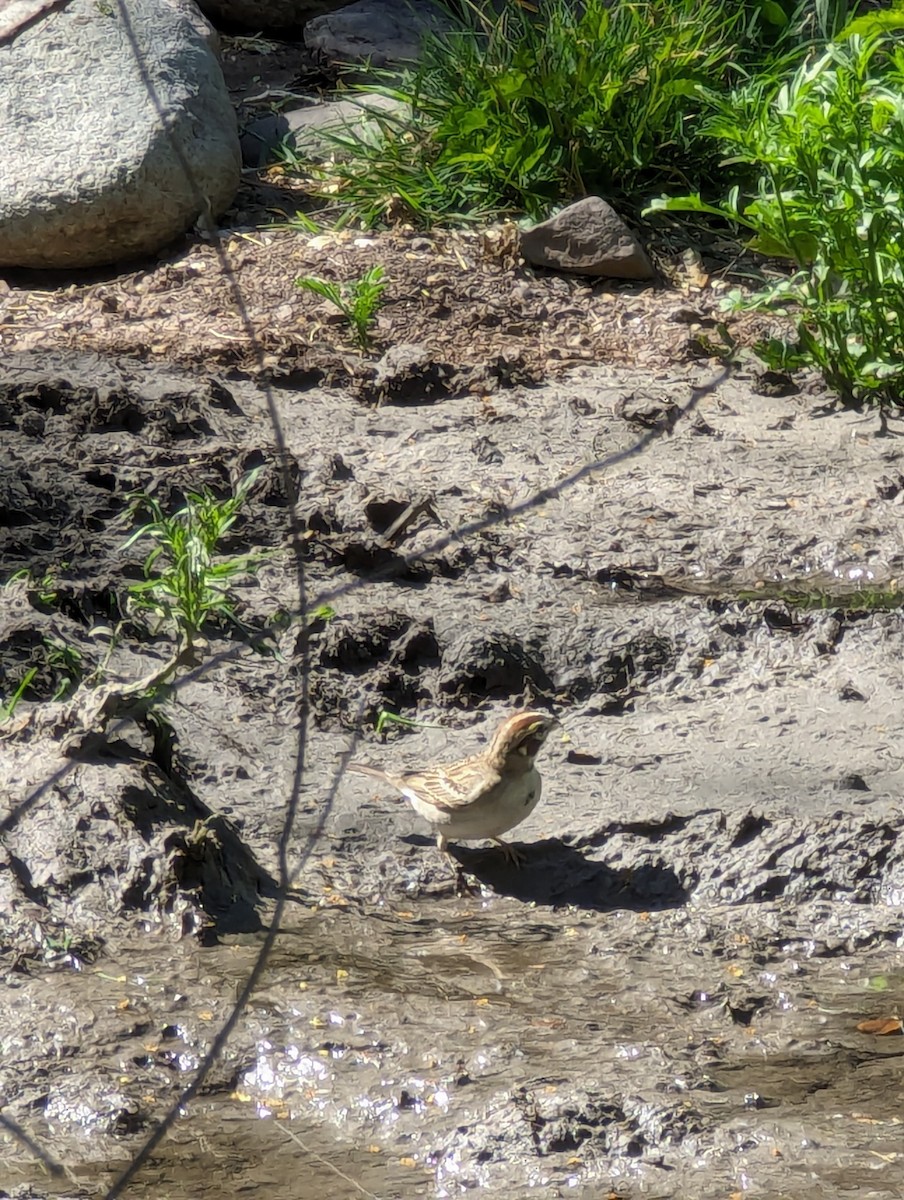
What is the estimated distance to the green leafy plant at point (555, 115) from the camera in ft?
25.9

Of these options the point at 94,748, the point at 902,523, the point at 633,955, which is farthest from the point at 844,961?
the point at 902,523

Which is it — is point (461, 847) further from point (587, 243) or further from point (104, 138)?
point (104, 138)

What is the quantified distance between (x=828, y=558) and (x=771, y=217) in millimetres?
1632

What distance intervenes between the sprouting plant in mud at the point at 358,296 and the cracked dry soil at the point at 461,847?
84cm

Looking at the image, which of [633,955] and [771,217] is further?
[771,217]

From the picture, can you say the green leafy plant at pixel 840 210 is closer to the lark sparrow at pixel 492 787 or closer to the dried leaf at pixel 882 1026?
the lark sparrow at pixel 492 787

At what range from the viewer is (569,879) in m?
4.27

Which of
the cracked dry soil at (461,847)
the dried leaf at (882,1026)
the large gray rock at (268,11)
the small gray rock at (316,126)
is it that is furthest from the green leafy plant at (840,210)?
the large gray rock at (268,11)

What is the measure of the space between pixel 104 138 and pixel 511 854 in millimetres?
4936

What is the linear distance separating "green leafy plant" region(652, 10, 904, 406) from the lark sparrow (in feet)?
9.71

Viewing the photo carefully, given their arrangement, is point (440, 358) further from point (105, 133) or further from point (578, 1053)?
point (578, 1053)

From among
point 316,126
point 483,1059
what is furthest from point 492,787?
point 316,126

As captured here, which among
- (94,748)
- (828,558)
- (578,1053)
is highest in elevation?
(94,748)

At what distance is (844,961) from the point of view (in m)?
3.99
